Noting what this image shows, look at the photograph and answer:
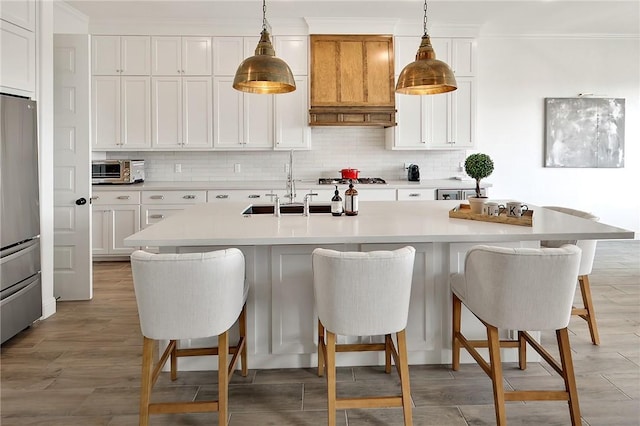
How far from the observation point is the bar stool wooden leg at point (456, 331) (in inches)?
102

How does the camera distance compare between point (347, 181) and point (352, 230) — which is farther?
point (347, 181)

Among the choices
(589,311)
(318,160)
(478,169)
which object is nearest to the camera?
(478,169)

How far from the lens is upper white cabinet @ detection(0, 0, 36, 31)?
316cm

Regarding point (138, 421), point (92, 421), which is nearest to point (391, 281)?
point (138, 421)

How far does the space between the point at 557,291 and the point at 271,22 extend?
4816mm

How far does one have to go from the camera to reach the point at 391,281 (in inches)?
77.9

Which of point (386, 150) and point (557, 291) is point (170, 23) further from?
point (557, 291)

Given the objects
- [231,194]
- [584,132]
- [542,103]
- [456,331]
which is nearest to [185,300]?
[456,331]

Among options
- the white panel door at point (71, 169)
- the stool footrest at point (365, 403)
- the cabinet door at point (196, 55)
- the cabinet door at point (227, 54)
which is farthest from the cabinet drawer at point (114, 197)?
the stool footrest at point (365, 403)

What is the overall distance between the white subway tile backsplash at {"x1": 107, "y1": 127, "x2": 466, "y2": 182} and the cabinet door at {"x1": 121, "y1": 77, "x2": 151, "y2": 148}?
392 mm

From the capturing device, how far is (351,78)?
567cm

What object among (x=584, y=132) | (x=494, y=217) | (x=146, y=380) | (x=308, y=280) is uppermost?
(x=584, y=132)

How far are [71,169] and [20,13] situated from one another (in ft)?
4.16

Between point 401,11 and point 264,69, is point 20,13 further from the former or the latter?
point 401,11
